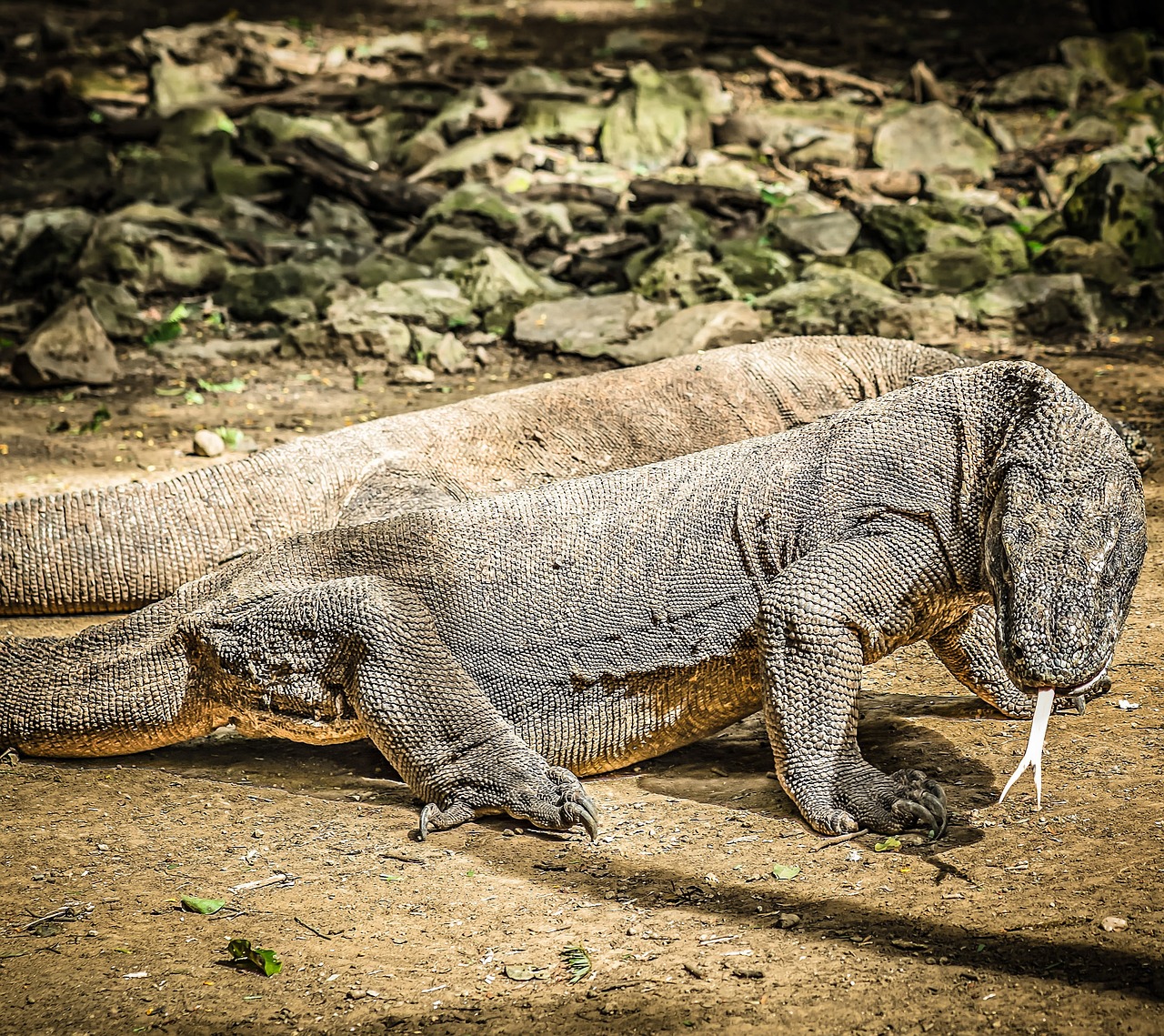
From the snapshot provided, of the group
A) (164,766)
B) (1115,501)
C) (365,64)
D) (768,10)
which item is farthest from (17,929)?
(768,10)

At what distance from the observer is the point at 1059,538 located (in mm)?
3307

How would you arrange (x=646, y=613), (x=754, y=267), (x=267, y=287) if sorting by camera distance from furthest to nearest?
(x=267, y=287), (x=754, y=267), (x=646, y=613)

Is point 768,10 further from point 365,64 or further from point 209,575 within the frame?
point 209,575

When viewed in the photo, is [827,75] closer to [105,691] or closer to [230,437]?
[230,437]

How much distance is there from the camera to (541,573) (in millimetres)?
4133

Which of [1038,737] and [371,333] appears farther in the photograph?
[371,333]

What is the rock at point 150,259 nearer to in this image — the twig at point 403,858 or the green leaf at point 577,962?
the twig at point 403,858

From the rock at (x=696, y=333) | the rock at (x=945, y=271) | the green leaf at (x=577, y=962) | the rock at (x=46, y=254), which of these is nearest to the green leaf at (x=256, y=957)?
the green leaf at (x=577, y=962)

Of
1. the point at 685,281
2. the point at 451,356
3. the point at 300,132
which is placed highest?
the point at 300,132

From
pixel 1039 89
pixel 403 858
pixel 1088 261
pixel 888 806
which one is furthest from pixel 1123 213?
pixel 403 858

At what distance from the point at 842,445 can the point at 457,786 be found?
1486 mm

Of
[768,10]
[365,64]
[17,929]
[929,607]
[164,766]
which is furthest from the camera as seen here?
[768,10]

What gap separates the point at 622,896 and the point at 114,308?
25.2ft

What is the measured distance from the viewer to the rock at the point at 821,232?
10.4 metres
